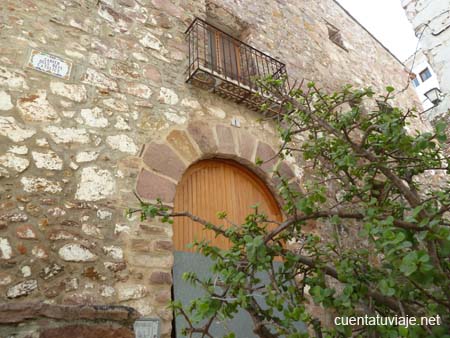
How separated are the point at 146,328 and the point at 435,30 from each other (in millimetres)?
4087

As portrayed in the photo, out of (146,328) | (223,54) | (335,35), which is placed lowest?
(146,328)

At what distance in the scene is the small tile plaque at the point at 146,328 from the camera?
5.68ft

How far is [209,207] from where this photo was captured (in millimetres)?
2539

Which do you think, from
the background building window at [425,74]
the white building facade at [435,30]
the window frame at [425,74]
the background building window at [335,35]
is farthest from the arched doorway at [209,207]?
the background building window at [425,74]

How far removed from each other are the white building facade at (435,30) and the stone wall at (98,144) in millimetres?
2069

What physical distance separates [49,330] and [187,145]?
1.47 meters

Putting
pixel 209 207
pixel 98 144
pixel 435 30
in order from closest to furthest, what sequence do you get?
pixel 98 144 < pixel 209 207 < pixel 435 30

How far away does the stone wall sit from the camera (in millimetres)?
1706

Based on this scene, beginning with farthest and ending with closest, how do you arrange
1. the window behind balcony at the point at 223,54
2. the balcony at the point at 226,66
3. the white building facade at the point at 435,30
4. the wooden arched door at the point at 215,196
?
the white building facade at the point at 435,30 → the window behind balcony at the point at 223,54 → the balcony at the point at 226,66 → the wooden arched door at the point at 215,196
